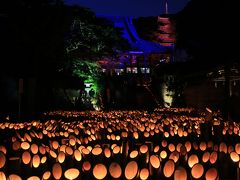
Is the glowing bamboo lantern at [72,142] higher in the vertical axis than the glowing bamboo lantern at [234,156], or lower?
higher

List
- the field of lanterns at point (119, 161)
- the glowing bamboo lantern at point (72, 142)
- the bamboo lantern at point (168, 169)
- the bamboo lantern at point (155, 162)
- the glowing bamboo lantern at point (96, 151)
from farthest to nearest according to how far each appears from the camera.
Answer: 1. the glowing bamboo lantern at point (72, 142)
2. the glowing bamboo lantern at point (96, 151)
3. the bamboo lantern at point (155, 162)
4. the bamboo lantern at point (168, 169)
5. the field of lanterns at point (119, 161)

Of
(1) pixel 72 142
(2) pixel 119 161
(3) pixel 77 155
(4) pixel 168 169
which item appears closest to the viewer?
(4) pixel 168 169

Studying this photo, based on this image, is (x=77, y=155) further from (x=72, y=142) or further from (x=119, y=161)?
(x=72, y=142)

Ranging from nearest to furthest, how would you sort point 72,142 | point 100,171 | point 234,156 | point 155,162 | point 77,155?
point 100,171 < point 155,162 < point 234,156 < point 77,155 < point 72,142

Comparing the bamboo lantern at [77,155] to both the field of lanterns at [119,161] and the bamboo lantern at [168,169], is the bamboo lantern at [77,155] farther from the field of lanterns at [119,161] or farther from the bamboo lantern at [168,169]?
the bamboo lantern at [168,169]

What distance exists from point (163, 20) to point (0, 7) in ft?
50.9

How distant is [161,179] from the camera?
3807mm

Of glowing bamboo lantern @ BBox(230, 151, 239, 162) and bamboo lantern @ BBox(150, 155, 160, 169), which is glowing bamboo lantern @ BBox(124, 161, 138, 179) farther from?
glowing bamboo lantern @ BBox(230, 151, 239, 162)

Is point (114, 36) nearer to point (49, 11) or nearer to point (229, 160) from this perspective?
point (49, 11)

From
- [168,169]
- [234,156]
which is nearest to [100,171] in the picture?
[168,169]

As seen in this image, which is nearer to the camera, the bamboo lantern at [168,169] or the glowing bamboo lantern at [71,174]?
the glowing bamboo lantern at [71,174]

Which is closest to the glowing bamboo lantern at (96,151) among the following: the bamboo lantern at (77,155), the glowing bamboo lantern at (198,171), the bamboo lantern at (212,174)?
the bamboo lantern at (77,155)

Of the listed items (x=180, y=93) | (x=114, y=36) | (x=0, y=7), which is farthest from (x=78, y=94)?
(x=0, y=7)

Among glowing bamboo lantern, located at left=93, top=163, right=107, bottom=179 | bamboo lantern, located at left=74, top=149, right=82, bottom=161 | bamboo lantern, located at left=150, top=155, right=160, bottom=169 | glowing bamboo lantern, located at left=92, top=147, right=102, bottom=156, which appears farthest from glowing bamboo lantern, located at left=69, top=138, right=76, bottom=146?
glowing bamboo lantern, located at left=93, top=163, right=107, bottom=179
